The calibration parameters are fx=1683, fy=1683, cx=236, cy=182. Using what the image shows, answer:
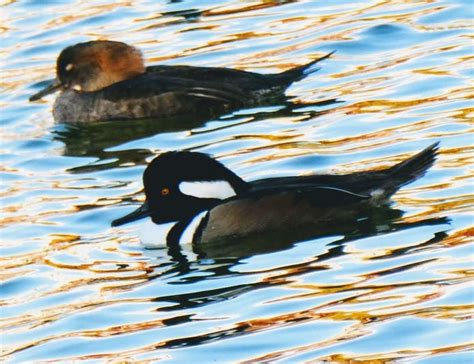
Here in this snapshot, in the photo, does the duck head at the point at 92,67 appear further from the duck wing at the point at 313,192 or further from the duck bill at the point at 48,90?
the duck wing at the point at 313,192

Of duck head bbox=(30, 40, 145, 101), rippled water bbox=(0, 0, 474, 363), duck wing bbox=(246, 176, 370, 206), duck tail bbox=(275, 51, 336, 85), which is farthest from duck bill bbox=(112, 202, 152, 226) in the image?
duck head bbox=(30, 40, 145, 101)

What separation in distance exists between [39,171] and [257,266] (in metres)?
3.81

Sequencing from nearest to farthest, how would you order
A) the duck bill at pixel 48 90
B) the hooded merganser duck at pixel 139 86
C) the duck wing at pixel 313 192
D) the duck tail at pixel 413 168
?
the duck wing at pixel 313 192
the duck tail at pixel 413 168
the hooded merganser duck at pixel 139 86
the duck bill at pixel 48 90

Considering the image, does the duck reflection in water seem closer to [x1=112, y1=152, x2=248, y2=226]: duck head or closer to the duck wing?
[x1=112, y1=152, x2=248, y2=226]: duck head

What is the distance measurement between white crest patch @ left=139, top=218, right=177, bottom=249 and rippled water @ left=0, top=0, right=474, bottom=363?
0.09 meters

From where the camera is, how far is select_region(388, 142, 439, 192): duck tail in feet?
35.9

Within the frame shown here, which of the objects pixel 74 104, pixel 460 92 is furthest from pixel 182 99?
pixel 460 92

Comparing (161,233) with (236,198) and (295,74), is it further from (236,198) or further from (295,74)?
(295,74)

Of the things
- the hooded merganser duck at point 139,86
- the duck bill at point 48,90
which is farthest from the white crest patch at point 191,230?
the duck bill at point 48,90

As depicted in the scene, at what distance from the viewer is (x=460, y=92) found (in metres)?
13.8

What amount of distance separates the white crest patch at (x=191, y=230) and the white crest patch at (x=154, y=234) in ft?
0.40

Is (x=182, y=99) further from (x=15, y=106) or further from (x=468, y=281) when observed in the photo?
(x=468, y=281)

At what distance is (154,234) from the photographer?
10.9 meters

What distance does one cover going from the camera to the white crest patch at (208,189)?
10836mm
